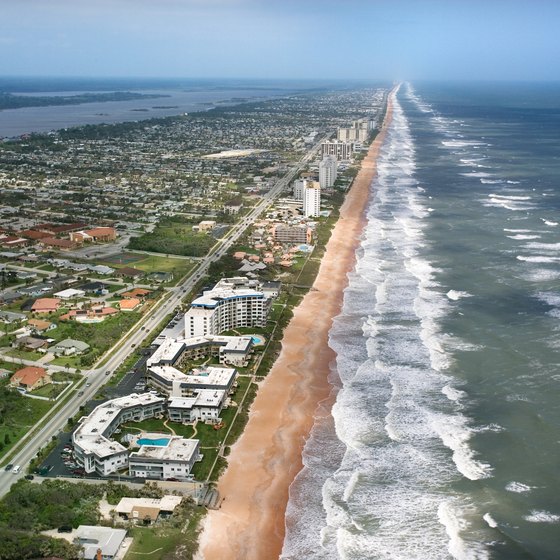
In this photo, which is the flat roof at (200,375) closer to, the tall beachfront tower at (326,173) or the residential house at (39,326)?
the residential house at (39,326)

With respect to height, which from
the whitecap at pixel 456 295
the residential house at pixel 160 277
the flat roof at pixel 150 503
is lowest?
the flat roof at pixel 150 503

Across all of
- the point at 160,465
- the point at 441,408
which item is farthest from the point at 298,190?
the point at 160,465

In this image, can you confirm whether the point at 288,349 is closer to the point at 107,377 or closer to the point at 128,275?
the point at 107,377

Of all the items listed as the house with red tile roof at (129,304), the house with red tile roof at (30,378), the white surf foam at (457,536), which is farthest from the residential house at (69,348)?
the white surf foam at (457,536)

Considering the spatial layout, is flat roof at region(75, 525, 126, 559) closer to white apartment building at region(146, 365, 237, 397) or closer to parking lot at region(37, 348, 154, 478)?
parking lot at region(37, 348, 154, 478)

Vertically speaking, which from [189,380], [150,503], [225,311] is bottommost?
[150,503]

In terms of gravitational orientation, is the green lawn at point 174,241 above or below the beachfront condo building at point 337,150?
below

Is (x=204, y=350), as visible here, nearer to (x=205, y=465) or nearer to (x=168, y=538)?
(x=205, y=465)
